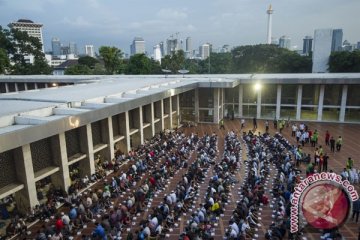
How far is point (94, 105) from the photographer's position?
17.4m

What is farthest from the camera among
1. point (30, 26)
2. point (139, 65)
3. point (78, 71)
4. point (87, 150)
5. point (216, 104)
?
point (30, 26)

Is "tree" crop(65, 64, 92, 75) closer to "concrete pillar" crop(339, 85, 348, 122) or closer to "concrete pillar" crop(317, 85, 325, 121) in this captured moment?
"concrete pillar" crop(317, 85, 325, 121)

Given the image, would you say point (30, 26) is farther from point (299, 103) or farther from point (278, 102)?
point (299, 103)

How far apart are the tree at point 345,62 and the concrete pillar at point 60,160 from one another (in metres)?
43.6

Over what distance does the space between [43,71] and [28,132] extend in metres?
50.9

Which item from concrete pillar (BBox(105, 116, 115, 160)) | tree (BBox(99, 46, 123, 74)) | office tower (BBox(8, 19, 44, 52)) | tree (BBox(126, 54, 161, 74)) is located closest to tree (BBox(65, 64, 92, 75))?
tree (BBox(99, 46, 123, 74))

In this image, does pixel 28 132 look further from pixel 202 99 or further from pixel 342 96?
pixel 342 96

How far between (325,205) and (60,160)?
40.1 feet

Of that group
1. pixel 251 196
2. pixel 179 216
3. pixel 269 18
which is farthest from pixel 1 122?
pixel 269 18

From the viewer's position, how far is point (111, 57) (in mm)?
51812

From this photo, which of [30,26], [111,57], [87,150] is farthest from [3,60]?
[30,26]

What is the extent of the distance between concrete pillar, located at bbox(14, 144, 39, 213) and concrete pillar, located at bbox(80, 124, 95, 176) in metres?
3.94

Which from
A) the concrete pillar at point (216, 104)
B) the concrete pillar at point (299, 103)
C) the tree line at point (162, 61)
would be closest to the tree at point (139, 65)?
the tree line at point (162, 61)

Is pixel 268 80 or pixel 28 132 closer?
pixel 28 132
